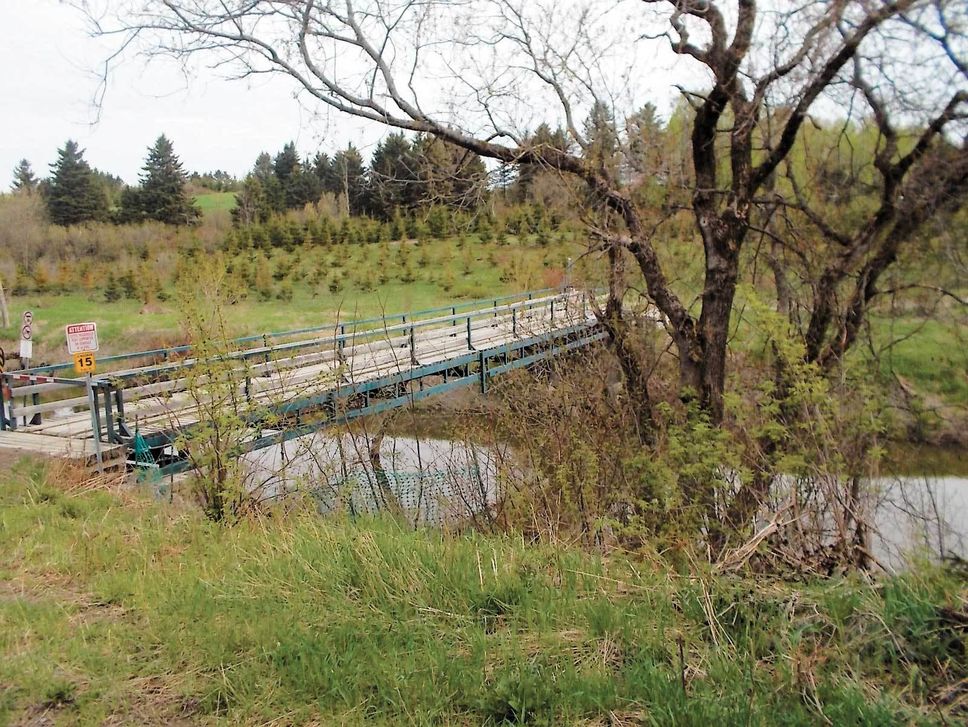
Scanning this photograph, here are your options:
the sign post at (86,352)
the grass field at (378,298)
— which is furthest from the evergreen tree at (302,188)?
the sign post at (86,352)

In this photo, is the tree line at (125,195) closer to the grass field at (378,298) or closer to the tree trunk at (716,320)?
the grass field at (378,298)

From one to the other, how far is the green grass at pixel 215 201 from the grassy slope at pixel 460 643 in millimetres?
55287

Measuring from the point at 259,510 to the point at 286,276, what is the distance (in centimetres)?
3522

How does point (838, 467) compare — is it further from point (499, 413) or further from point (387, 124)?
point (387, 124)

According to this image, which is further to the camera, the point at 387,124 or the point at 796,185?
the point at 796,185

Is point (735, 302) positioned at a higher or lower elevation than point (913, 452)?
higher

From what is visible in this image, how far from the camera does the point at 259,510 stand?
6926 millimetres

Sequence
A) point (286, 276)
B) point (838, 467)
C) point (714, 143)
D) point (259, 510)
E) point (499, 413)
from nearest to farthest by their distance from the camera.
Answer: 1. point (838, 467)
2. point (259, 510)
3. point (499, 413)
4. point (714, 143)
5. point (286, 276)

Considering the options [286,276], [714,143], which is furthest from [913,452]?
[286,276]

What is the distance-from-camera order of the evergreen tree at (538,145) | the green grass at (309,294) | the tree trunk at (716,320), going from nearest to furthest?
the tree trunk at (716,320) → the evergreen tree at (538,145) → the green grass at (309,294)

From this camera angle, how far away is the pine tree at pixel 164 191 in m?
51.9

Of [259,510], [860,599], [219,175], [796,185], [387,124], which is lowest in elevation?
[259,510]

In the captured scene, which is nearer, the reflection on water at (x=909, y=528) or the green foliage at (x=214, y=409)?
the reflection on water at (x=909, y=528)

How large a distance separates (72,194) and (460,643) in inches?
2238
